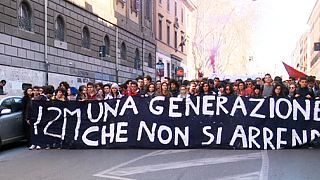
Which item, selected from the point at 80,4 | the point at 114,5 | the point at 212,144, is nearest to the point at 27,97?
the point at 212,144

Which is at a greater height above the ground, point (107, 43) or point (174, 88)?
point (107, 43)

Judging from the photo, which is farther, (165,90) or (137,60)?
(137,60)

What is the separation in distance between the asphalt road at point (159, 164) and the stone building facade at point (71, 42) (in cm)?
1051

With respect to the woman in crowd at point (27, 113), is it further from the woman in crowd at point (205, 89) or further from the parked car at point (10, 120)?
the woman in crowd at point (205, 89)

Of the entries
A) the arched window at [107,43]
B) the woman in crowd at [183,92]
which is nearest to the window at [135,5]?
the arched window at [107,43]

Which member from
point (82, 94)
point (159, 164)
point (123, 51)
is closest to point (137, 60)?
point (123, 51)

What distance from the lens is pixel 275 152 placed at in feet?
35.2

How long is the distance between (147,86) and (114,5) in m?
22.0

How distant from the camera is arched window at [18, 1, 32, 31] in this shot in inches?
875

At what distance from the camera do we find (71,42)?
27.1 metres

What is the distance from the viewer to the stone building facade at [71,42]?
21.3 m

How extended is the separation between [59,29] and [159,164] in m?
18.0

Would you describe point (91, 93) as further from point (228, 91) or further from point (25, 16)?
point (25, 16)

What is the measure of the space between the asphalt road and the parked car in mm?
503
